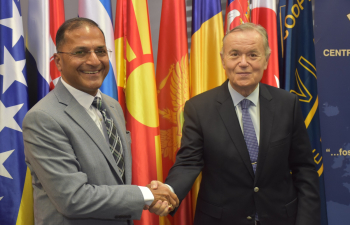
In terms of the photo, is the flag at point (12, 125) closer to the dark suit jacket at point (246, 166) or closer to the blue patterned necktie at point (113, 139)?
the blue patterned necktie at point (113, 139)

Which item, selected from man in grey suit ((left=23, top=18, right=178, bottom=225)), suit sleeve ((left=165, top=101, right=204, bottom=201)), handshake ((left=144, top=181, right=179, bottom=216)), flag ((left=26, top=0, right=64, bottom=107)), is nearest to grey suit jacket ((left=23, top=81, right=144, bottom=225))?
man in grey suit ((left=23, top=18, right=178, bottom=225))

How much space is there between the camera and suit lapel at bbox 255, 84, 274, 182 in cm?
164

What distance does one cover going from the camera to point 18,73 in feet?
6.55

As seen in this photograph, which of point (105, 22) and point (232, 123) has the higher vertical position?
point (105, 22)

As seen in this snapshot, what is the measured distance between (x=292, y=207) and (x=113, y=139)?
3.80 ft

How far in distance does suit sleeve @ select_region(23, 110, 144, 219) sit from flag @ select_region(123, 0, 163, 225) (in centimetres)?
85

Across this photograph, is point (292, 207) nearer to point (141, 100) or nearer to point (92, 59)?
point (141, 100)

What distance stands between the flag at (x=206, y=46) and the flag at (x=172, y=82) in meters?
0.08

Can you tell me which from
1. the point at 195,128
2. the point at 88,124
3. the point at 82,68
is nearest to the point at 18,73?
the point at 82,68

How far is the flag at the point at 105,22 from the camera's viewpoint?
7.11 feet

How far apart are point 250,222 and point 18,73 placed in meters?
1.84

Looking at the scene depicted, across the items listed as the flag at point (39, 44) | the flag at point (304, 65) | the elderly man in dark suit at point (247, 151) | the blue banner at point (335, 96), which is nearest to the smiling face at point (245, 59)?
the elderly man in dark suit at point (247, 151)

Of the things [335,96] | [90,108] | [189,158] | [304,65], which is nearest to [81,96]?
[90,108]

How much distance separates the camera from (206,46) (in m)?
2.36
